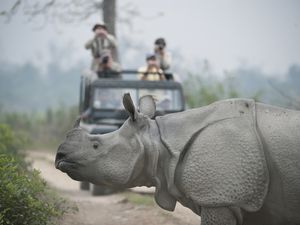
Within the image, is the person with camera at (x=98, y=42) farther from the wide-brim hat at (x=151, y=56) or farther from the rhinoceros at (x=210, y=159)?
the rhinoceros at (x=210, y=159)

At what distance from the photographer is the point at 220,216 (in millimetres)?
4867

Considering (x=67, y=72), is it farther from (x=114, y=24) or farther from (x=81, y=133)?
(x=81, y=133)

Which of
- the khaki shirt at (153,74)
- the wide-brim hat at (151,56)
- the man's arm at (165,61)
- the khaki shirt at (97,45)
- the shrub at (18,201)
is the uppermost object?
the khaki shirt at (97,45)

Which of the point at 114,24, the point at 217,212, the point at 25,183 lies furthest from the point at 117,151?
the point at 114,24

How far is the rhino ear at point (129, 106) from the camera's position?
16.9 ft

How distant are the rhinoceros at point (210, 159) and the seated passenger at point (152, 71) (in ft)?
23.0

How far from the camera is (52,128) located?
23.8m

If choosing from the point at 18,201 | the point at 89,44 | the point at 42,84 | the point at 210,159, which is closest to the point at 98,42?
the point at 89,44

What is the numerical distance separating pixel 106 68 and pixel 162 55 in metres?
1.15

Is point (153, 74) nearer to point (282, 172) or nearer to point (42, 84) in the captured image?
point (282, 172)

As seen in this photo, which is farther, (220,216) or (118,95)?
(118,95)

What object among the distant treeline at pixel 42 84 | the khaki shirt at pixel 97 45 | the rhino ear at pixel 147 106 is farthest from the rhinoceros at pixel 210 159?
the distant treeline at pixel 42 84

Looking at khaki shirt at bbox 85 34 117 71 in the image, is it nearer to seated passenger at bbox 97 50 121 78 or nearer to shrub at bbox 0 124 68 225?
seated passenger at bbox 97 50 121 78

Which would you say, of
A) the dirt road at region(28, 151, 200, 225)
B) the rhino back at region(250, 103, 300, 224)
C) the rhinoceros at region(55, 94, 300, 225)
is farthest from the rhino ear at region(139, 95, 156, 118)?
the dirt road at region(28, 151, 200, 225)
